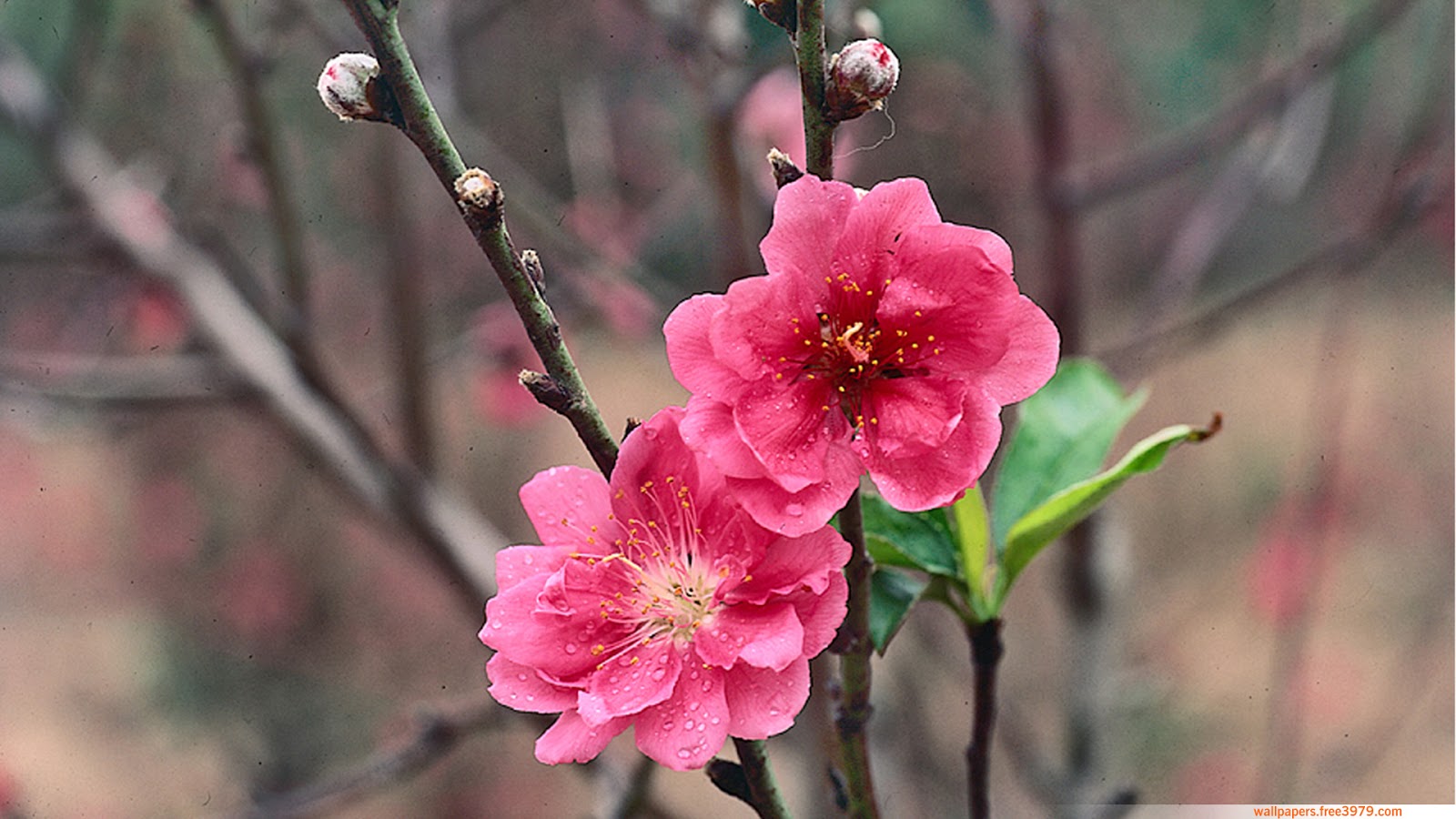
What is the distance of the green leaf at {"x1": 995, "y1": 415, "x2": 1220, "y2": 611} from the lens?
539mm

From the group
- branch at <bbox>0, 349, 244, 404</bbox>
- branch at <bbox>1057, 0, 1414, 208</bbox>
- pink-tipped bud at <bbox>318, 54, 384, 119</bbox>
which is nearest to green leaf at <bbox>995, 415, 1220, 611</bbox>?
pink-tipped bud at <bbox>318, 54, 384, 119</bbox>

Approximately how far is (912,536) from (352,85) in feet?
1.13

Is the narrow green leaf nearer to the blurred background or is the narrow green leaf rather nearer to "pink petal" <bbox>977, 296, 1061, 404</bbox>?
"pink petal" <bbox>977, 296, 1061, 404</bbox>

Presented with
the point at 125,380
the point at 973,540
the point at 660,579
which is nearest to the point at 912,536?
the point at 973,540

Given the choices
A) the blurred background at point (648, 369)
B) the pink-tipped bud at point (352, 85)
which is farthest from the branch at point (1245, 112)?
the pink-tipped bud at point (352, 85)

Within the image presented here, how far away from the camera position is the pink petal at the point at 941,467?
1.56 ft

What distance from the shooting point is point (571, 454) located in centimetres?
258

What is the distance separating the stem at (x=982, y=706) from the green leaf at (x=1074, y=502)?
0.06 ft

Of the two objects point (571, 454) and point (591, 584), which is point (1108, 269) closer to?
point (571, 454)

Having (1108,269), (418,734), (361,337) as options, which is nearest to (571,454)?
(361,337)

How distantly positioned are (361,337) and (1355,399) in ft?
9.07

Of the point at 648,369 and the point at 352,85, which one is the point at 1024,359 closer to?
the point at 352,85

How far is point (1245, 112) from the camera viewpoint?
1376 mm

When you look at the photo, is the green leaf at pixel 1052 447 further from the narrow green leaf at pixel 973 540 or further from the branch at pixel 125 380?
the branch at pixel 125 380
